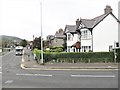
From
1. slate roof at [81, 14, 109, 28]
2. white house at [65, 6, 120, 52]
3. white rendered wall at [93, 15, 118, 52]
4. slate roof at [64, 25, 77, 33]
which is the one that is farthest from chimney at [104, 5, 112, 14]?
slate roof at [64, 25, 77, 33]

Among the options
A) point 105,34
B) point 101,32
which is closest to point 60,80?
point 101,32

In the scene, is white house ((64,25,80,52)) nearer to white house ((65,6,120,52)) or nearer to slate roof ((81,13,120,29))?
slate roof ((81,13,120,29))

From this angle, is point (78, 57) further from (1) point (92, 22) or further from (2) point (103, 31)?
(1) point (92, 22)

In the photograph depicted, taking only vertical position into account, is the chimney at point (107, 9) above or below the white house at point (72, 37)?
above

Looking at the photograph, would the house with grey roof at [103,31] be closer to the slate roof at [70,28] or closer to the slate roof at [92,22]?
the slate roof at [92,22]

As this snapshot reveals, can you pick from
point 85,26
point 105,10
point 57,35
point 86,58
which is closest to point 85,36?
point 85,26

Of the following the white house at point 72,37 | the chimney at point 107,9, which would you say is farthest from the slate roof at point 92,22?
the white house at point 72,37

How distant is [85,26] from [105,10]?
414 cm

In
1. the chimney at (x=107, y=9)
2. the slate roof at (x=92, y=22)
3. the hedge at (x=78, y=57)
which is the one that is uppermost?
the chimney at (x=107, y=9)

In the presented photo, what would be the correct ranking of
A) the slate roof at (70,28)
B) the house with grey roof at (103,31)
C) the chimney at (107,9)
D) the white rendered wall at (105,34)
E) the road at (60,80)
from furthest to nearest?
the slate roof at (70,28) → the chimney at (107,9) → the white rendered wall at (105,34) → the house with grey roof at (103,31) → the road at (60,80)

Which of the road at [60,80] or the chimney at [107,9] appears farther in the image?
the chimney at [107,9]

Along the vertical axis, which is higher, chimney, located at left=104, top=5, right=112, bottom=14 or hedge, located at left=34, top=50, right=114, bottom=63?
chimney, located at left=104, top=5, right=112, bottom=14

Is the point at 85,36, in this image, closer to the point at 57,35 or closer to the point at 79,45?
the point at 79,45

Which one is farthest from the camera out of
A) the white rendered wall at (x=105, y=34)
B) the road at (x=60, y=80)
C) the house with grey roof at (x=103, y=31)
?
the white rendered wall at (x=105, y=34)
